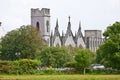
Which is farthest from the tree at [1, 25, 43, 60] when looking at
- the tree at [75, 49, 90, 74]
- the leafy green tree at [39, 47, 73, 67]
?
the tree at [75, 49, 90, 74]

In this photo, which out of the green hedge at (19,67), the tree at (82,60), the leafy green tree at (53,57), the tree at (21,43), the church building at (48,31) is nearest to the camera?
the green hedge at (19,67)

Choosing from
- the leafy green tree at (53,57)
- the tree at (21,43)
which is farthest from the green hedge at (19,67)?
the tree at (21,43)

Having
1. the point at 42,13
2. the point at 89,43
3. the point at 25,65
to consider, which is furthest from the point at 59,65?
the point at 89,43

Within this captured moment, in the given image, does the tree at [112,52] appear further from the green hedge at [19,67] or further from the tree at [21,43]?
the tree at [21,43]

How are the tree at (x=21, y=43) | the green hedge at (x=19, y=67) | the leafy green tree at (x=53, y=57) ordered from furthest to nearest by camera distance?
1. the tree at (x=21, y=43)
2. the leafy green tree at (x=53, y=57)
3. the green hedge at (x=19, y=67)

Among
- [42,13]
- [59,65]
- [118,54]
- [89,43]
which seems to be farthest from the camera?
[89,43]

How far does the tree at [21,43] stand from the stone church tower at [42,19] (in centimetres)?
4728

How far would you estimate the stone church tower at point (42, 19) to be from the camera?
17155cm

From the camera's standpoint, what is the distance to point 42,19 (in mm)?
173750

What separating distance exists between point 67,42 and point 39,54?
6059cm

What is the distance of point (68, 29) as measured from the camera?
17962 centimetres

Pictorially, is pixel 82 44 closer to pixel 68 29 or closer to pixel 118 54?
pixel 68 29

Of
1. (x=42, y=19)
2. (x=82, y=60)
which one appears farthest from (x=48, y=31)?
(x=82, y=60)

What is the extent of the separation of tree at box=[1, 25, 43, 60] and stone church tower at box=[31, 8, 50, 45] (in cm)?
4728
